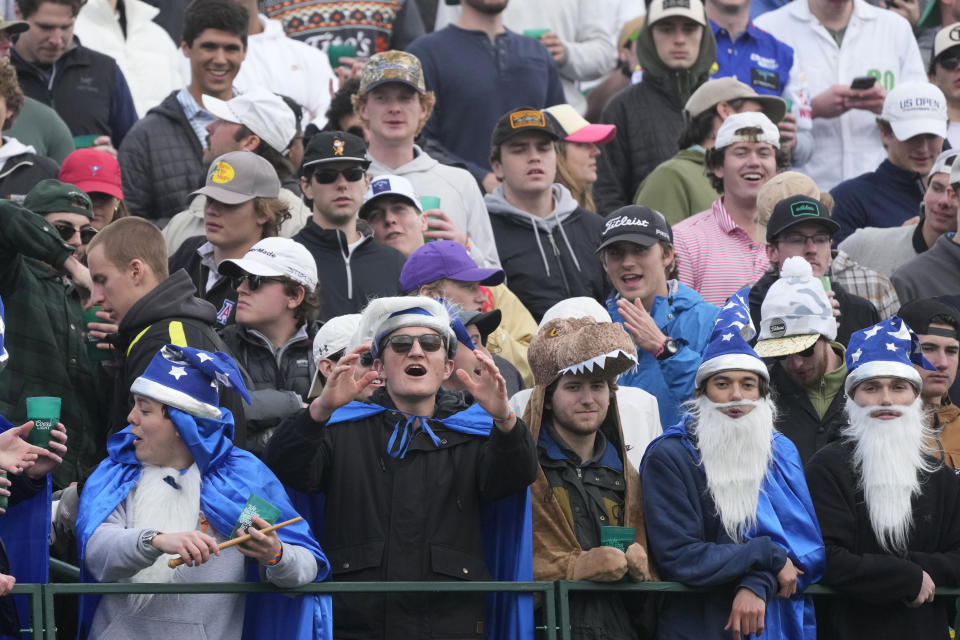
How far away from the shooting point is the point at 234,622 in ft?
23.2

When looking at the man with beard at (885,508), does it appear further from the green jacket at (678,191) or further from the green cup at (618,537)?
the green jacket at (678,191)

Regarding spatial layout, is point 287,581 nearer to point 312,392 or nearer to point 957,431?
point 312,392

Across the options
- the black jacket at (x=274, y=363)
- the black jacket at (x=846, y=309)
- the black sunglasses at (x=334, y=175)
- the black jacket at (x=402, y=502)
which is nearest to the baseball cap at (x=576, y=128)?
the black sunglasses at (x=334, y=175)

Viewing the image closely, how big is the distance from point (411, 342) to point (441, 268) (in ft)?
4.57

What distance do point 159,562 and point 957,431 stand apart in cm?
389

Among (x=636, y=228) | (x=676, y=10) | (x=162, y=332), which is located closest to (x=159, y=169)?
(x=636, y=228)

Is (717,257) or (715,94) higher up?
(715,94)

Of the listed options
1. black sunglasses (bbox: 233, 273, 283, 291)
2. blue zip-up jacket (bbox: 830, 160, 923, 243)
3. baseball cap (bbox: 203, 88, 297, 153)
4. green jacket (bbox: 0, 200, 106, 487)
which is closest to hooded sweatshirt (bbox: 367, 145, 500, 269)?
baseball cap (bbox: 203, 88, 297, 153)

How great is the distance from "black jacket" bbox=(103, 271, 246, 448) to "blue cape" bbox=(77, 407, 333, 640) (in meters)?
0.44

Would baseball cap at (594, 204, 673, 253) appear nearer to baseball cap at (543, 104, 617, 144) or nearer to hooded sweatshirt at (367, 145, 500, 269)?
hooded sweatshirt at (367, 145, 500, 269)

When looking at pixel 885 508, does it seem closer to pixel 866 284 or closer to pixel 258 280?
pixel 866 284

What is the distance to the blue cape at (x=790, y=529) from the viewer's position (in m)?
7.56

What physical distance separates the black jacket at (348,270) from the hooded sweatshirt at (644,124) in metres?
3.12

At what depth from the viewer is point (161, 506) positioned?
7.00 m
